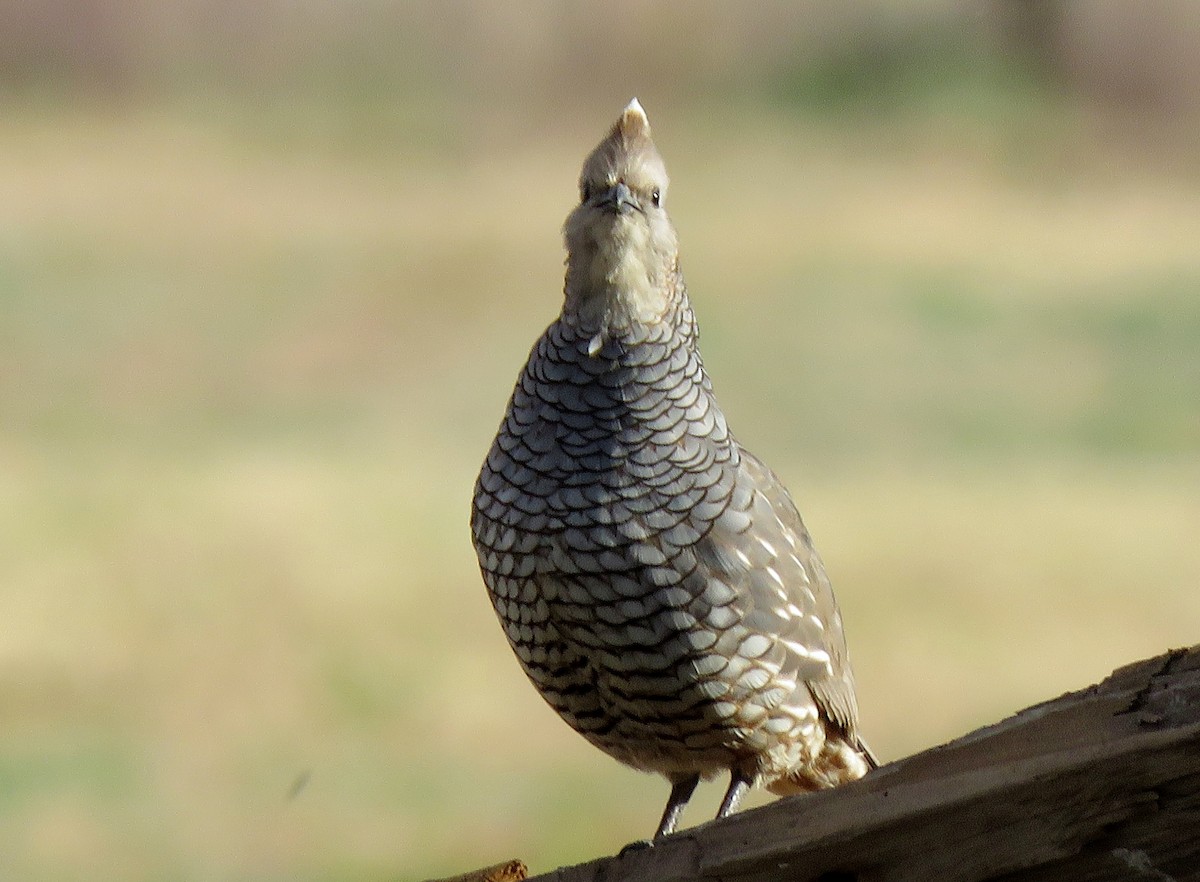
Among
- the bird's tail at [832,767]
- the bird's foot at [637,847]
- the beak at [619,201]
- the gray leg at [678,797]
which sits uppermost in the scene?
the beak at [619,201]

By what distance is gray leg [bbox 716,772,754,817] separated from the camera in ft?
13.0

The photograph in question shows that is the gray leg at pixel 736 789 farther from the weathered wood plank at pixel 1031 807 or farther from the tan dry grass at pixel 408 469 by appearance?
the tan dry grass at pixel 408 469

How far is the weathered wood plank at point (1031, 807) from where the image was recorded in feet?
8.14

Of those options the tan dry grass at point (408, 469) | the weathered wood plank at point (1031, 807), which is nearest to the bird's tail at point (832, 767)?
the weathered wood plank at point (1031, 807)

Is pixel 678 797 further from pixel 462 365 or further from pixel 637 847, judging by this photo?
pixel 462 365

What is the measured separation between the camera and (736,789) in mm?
3979

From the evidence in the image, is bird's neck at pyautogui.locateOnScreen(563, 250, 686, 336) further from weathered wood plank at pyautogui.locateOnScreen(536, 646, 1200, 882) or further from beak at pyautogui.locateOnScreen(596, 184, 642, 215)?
weathered wood plank at pyautogui.locateOnScreen(536, 646, 1200, 882)

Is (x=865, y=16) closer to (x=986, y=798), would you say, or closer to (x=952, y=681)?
(x=952, y=681)

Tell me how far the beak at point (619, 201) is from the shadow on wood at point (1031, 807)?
4.51 feet

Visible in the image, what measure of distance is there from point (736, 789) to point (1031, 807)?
1.48m

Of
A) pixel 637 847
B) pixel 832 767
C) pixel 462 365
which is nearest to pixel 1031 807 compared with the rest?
pixel 637 847

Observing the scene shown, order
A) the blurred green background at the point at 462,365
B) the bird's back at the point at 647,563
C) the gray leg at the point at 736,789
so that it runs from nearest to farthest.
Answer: the bird's back at the point at 647,563 → the gray leg at the point at 736,789 → the blurred green background at the point at 462,365

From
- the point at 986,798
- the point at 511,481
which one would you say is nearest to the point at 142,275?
the point at 511,481

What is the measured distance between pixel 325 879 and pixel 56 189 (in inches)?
267
